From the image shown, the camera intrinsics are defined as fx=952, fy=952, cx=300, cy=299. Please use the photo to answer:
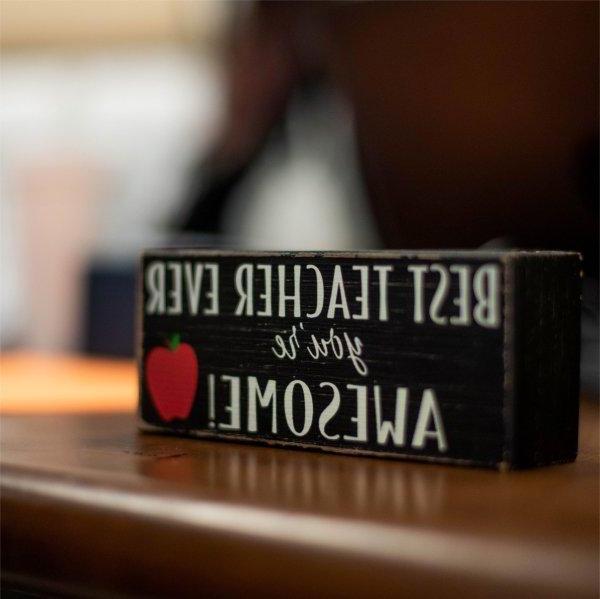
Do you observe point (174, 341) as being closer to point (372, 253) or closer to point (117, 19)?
point (372, 253)

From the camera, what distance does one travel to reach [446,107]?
154 centimetres

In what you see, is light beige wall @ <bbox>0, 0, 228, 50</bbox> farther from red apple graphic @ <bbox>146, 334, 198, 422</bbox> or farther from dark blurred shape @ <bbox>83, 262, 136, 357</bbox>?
red apple graphic @ <bbox>146, 334, 198, 422</bbox>

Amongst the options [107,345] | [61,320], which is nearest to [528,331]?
[107,345]

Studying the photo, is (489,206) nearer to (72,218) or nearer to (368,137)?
(368,137)

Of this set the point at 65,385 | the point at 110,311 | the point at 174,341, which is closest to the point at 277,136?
the point at 110,311

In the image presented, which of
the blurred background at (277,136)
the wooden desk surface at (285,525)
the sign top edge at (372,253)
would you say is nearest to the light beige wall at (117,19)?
the blurred background at (277,136)

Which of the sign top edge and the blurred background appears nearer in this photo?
the sign top edge

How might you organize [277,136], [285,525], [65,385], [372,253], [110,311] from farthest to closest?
[277,136], [110,311], [65,385], [372,253], [285,525]

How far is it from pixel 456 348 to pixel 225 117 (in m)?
1.46

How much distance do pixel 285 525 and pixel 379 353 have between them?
0.46 ft

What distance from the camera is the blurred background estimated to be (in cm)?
141

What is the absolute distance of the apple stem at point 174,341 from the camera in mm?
576

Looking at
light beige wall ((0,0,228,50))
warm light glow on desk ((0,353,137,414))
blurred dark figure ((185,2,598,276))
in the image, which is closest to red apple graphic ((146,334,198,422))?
warm light glow on desk ((0,353,137,414))

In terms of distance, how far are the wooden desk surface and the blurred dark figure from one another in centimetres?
85
